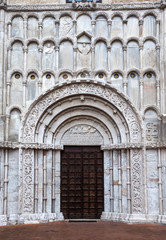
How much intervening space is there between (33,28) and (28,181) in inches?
248

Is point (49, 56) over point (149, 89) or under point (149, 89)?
over

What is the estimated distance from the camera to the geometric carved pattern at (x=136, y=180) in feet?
42.1

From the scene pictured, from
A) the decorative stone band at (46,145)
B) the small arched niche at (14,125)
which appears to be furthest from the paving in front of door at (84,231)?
the small arched niche at (14,125)

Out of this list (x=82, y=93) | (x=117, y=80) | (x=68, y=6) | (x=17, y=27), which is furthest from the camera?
(x=17, y=27)

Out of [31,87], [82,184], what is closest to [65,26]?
[31,87]

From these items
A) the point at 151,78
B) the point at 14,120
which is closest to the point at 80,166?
the point at 14,120

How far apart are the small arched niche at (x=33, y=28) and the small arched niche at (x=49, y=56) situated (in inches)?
24.7

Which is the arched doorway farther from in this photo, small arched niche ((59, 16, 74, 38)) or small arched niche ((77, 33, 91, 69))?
small arched niche ((59, 16, 74, 38))

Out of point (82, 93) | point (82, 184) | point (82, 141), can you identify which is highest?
point (82, 93)

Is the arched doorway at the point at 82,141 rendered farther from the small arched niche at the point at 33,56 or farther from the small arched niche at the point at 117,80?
the small arched niche at the point at 33,56

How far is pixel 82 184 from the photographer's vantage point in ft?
44.9

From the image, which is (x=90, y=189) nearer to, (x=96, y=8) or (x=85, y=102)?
(x=85, y=102)

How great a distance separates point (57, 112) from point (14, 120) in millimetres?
1764

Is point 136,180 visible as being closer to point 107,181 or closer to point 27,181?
point 107,181
